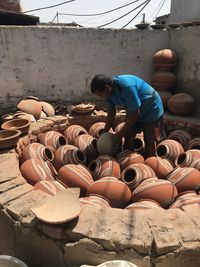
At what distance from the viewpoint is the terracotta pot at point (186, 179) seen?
12.4 ft

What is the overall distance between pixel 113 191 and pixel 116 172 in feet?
2.22

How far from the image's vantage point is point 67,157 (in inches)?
178

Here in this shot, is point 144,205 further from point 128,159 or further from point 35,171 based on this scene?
point 35,171

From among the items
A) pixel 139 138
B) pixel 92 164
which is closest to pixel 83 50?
pixel 139 138

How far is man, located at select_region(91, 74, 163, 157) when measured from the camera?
155 inches

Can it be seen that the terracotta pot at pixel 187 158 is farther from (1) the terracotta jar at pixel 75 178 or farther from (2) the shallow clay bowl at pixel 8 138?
(2) the shallow clay bowl at pixel 8 138

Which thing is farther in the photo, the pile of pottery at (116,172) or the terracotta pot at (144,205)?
the pile of pottery at (116,172)

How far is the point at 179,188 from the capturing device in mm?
3791

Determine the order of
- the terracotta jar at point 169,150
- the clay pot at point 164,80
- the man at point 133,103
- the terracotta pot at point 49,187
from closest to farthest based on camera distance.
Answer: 1. the terracotta pot at point 49,187
2. the man at point 133,103
3. the terracotta jar at point 169,150
4. the clay pot at point 164,80

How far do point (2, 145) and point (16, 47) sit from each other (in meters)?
3.42

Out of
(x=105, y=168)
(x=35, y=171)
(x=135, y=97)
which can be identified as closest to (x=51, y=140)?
(x=35, y=171)

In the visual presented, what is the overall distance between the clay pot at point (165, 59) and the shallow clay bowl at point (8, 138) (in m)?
3.87

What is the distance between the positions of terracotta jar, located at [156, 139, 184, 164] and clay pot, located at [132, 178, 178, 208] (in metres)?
1.16

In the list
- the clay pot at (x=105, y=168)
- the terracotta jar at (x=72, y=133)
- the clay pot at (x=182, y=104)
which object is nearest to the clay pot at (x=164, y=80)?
→ the clay pot at (x=182, y=104)
